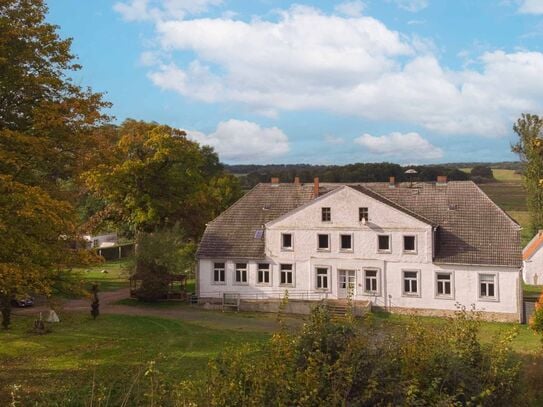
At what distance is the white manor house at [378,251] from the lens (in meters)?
35.8

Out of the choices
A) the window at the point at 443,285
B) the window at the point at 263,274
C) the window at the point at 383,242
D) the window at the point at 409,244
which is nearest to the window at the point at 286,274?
the window at the point at 263,274

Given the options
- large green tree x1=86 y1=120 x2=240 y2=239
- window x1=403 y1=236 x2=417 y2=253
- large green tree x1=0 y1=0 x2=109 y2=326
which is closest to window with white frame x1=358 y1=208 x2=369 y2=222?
window x1=403 y1=236 x2=417 y2=253

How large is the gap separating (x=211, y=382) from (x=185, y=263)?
96.3 ft

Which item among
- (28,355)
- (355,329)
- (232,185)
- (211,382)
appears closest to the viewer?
(211,382)

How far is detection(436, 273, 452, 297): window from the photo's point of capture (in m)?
36.3

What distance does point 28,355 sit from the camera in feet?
72.9

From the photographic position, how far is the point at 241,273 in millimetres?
39875

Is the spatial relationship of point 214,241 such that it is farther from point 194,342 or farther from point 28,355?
point 28,355

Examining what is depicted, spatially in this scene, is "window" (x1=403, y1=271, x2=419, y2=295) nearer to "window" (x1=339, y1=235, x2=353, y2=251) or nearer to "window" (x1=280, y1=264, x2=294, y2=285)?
"window" (x1=339, y1=235, x2=353, y2=251)

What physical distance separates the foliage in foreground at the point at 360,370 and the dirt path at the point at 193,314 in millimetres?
20158

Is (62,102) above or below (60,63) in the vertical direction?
below

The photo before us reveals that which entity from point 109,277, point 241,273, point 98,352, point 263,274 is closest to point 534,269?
point 263,274

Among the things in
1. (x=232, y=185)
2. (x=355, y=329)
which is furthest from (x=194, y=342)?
(x=232, y=185)

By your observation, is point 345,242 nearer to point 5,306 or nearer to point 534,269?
point 5,306
